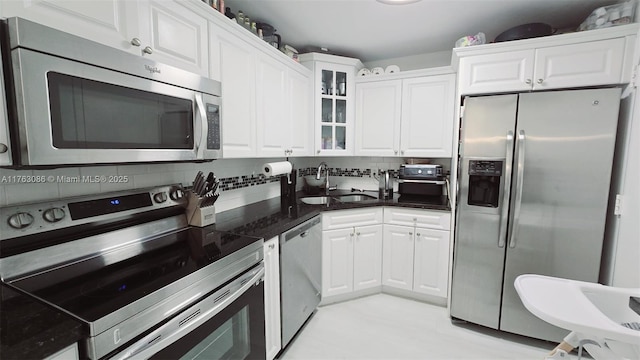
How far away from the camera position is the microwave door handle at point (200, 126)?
1.31 meters

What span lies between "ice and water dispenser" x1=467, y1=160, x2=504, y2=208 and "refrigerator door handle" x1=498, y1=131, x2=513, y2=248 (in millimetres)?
40

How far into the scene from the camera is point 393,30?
2.25 meters

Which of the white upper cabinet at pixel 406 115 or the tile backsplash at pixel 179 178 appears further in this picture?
the white upper cabinet at pixel 406 115

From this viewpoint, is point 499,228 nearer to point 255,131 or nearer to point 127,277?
point 255,131

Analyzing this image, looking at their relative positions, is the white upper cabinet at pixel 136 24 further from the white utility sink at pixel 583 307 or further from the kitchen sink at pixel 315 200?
the white utility sink at pixel 583 307

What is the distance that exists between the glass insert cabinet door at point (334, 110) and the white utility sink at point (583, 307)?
197cm

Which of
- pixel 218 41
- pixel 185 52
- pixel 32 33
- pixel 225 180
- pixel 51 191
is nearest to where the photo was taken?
pixel 32 33

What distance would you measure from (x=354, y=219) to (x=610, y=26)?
7.05 feet

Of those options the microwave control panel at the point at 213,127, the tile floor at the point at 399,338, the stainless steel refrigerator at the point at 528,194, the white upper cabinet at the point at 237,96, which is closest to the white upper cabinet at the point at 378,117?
the stainless steel refrigerator at the point at 528,194

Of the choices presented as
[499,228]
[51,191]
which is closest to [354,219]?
[499,228]

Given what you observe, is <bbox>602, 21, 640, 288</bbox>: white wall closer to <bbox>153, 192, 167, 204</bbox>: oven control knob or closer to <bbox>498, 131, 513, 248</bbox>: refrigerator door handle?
<bbox>498, 131, 513, 248</bbox>: refrigerator door handle

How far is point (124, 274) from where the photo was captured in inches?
39.3

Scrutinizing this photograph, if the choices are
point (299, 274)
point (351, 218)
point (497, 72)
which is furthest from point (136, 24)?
point (497, 72)

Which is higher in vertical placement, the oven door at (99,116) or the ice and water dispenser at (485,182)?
the oven door at (99,116)
